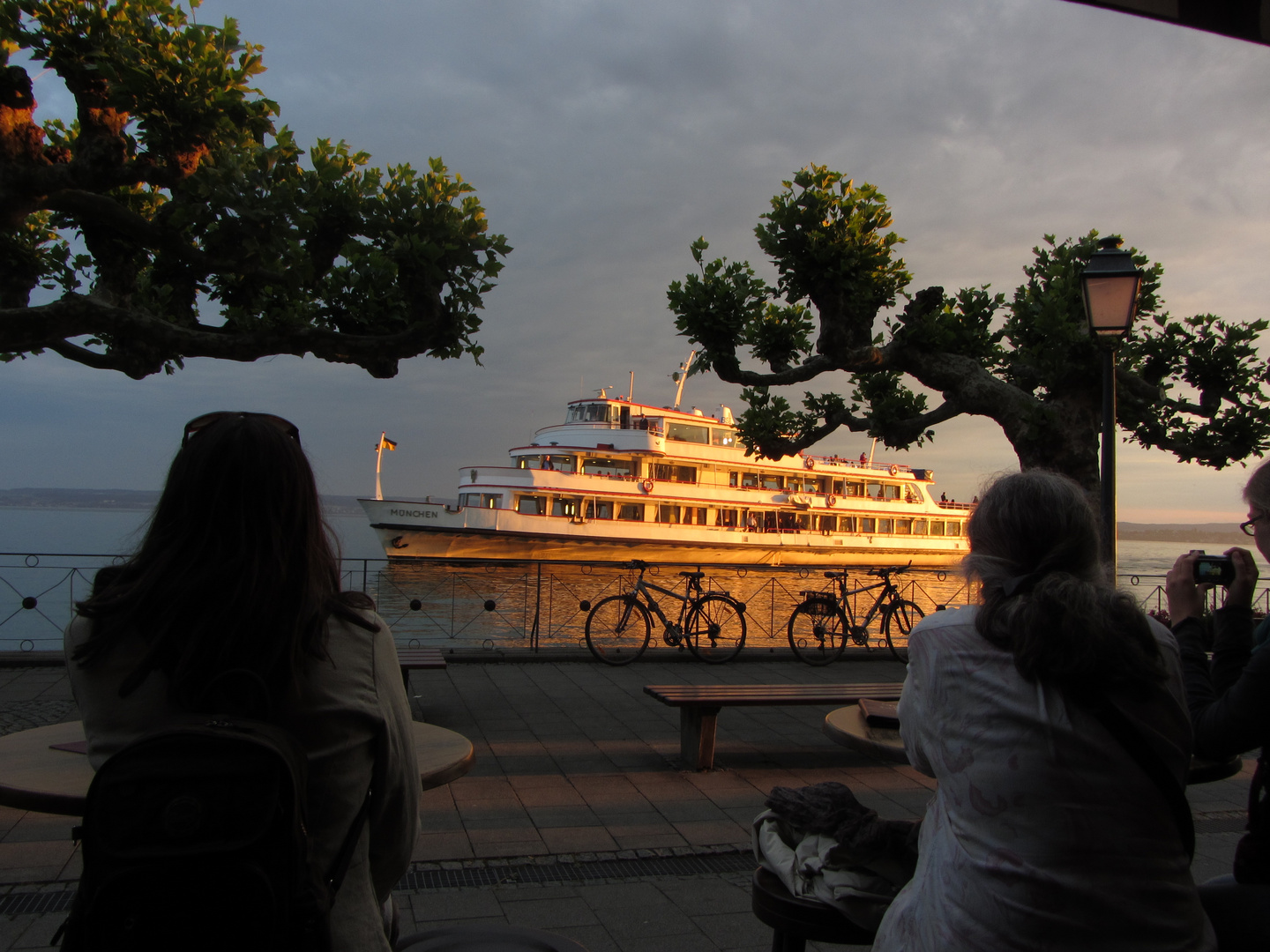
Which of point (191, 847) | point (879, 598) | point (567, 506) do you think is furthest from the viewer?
point (567, 506)

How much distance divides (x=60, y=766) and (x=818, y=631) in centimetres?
820

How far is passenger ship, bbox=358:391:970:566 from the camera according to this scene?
101 feet

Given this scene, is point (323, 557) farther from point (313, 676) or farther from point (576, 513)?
point (576, 513)

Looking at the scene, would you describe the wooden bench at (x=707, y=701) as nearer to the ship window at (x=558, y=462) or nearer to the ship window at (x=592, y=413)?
the ship window at (x=558, y=462)

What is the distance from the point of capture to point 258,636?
51.8 inches

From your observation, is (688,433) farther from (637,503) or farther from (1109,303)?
(1109,303)

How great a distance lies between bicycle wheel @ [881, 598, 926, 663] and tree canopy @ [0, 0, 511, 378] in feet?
18.9

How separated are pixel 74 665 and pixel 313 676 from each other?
1.21 ft

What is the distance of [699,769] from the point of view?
17.1ft

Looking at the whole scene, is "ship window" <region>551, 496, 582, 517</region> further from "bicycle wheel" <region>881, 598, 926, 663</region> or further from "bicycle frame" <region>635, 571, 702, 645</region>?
"bicycle frame" <region>635, 571, 702, 645</region>

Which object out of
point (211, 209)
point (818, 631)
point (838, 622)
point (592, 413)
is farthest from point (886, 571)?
point (592, 413)

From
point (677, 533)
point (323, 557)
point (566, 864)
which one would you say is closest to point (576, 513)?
point (677, 533)

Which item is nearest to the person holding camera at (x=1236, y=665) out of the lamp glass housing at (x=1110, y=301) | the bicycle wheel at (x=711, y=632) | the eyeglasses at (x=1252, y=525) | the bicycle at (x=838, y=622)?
the eyeglasses at (x=1252, y=525)

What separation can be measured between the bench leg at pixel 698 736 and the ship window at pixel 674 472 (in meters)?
27.6
